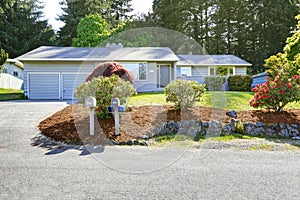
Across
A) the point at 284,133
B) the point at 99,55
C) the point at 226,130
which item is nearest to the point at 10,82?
the point at 99,55

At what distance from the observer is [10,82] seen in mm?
24031

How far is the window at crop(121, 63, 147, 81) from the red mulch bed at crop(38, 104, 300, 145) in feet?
28.6

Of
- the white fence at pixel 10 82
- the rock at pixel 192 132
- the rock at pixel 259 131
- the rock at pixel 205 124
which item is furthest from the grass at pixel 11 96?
the rock at pixel 259 131

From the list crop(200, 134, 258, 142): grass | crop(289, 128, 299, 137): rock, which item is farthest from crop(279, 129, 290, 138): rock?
crop(200, 134, 258, 142): grass

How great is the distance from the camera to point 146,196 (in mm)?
3775

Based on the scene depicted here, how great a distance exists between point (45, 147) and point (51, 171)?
1850 millimetres

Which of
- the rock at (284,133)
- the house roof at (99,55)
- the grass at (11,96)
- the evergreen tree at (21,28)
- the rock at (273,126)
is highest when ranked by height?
the evergreen tree at (21,28)

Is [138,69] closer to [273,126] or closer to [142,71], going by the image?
[142,71]

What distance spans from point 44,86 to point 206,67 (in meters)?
11.8

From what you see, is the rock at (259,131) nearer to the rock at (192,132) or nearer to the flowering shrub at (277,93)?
the flowering shrub at (277,93)

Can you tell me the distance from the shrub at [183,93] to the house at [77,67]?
932cm

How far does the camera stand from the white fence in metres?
22.4

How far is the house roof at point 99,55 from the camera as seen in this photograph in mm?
17616

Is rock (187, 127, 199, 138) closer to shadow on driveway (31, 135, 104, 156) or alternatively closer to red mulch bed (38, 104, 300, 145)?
red mulch bed (38, 104, 300, 145)
